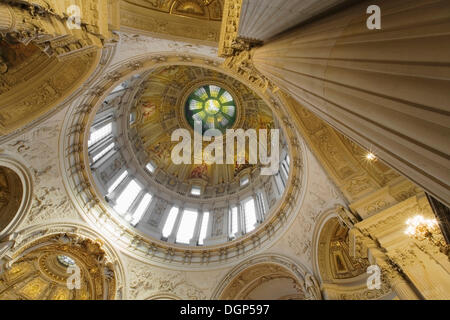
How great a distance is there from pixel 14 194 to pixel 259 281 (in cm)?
1191

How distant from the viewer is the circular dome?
1427cm

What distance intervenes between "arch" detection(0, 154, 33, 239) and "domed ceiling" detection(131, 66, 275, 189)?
8481 millimetres

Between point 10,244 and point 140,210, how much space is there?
7.23m

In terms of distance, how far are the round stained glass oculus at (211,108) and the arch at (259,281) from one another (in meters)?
12.5

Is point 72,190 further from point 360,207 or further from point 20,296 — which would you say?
point 360,207

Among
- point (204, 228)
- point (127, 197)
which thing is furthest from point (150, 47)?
point (204, 228)

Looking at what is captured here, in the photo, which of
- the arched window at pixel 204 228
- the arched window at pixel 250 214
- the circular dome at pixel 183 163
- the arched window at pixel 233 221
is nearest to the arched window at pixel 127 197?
the circular dome at pixel 183 163

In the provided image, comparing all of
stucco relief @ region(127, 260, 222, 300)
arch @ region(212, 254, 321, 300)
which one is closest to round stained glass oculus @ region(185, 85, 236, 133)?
arch @ region(212, 254, 321, 300)

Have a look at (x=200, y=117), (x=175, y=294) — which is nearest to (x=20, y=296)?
(x=175, y=294)

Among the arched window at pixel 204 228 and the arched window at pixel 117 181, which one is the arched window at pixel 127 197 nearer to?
the arched window at pixel 117 181

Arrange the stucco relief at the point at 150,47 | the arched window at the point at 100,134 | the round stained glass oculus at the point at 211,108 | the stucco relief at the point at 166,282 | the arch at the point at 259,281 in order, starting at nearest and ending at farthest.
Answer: the stucco relief at the point at 150,47 → the arch at the point at 259,281 → the stucco relief at the point at 166,282 → the arched window at the point at 100,134 → the round stained glass oculus at the point at 211,108

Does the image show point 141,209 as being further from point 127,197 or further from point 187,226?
point 187,226

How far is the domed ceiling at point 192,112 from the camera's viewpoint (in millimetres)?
18297

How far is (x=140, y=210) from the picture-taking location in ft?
50.6
